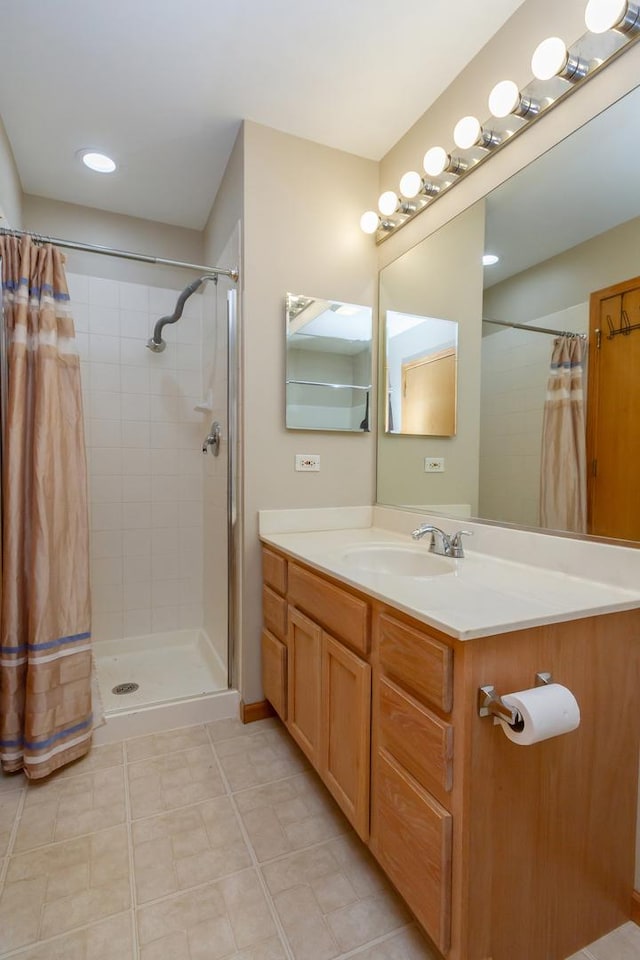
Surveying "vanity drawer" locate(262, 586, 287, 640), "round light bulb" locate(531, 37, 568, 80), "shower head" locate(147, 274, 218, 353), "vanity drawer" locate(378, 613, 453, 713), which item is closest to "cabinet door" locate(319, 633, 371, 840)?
"vanity drawer" locate(378, 613, 453, 713)

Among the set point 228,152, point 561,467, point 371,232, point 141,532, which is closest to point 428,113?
point 371,232

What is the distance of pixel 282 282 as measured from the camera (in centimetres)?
190

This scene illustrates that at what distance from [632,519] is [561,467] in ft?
0.78

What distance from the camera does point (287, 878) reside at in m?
1.22

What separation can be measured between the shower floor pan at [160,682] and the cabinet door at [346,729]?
777 mm

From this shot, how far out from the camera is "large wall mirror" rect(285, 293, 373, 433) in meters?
1.92

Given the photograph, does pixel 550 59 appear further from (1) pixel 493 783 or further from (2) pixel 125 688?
(2) pixel 125 688

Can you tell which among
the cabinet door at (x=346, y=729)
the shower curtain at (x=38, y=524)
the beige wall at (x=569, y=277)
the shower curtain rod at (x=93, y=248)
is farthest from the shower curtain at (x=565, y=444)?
the shower curtain at (x=38, y=524)

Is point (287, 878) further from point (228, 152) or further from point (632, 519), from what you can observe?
point (228, 152)

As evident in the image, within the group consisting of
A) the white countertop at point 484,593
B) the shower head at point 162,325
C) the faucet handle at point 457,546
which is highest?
the shower head at point 162,325

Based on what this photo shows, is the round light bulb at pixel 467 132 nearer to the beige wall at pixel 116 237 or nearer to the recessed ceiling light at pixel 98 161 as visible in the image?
the recessed ceiling light at pixel 98 161

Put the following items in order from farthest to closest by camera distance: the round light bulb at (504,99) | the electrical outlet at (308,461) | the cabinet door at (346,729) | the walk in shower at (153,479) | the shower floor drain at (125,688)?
the walk in shower at (153,479) < the shower floor drain at (125,688) < the electrical outlet at (308,461) < the round light bulb at (504,99) < the cabinet door at (346,729)

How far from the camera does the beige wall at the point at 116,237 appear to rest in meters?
2.43

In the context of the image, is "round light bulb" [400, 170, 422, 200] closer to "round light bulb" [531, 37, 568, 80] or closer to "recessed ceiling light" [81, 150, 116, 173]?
"round light bulb" [531, 37, 568, 80]
